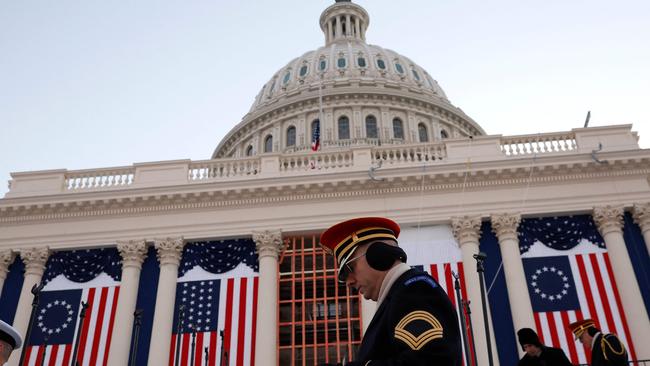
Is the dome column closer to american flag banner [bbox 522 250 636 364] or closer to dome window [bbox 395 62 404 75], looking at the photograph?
american flag banner [bbox 522 250 636 364]

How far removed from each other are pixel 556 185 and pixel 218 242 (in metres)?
12.4

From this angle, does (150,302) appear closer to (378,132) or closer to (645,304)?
(645,304)

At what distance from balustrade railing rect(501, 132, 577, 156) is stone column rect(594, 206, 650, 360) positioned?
316 centimetres

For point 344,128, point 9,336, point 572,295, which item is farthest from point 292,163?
point 344,128

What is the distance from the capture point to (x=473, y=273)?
21.2 metres

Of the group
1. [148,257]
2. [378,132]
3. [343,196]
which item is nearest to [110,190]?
[148,257]

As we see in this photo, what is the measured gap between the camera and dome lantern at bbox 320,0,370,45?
229ft

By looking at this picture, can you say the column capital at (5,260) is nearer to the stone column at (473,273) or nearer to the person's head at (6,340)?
the stone column at (473,273)

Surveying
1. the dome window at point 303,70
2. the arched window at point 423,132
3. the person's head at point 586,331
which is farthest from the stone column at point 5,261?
the dome window at point 303,70

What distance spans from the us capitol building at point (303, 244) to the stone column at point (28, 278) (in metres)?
0.05

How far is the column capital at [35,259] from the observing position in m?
22.8

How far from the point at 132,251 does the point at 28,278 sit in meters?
3.78

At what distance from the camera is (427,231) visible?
886 inches

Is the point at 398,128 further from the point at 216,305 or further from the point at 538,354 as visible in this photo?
the point at 538,354
